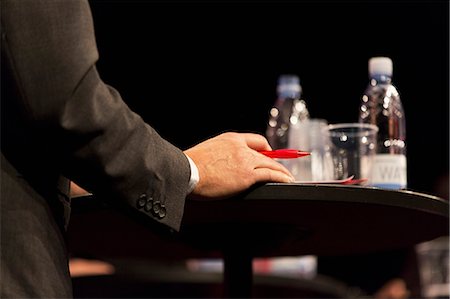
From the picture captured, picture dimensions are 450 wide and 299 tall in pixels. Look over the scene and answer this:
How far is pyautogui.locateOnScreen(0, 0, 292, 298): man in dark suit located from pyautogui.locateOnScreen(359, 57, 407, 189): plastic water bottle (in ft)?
1.30

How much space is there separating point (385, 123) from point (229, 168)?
77cm

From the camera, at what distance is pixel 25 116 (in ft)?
2.68

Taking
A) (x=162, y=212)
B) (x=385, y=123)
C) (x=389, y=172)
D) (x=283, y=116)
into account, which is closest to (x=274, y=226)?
(x=389, y=172)

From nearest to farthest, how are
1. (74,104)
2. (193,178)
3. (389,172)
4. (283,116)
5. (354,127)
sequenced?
(74,104) < (193,178) < (389,172) < (354,127) < (283,116)

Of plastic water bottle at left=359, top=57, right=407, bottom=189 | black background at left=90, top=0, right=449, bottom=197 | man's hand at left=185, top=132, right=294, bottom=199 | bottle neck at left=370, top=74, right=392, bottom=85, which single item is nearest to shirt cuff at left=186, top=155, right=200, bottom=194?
man's hand at left=185, top=132, right=294, bottom=199

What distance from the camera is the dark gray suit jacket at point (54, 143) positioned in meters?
0.81

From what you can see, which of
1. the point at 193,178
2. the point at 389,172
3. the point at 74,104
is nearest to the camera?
the point at 74,104

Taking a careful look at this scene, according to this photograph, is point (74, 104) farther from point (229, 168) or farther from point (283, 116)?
point (283, 116)

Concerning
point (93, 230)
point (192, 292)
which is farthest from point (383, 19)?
point (93, 230)

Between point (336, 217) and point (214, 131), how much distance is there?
2.77 m

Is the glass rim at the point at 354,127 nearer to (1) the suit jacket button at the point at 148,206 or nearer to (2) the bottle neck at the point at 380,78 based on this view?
(2) the bottle neck at the point at 380,78

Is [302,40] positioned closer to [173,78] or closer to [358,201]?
[173,78]

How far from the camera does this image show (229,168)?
3.13 feet

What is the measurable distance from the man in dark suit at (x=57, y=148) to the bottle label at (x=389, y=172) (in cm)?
39
